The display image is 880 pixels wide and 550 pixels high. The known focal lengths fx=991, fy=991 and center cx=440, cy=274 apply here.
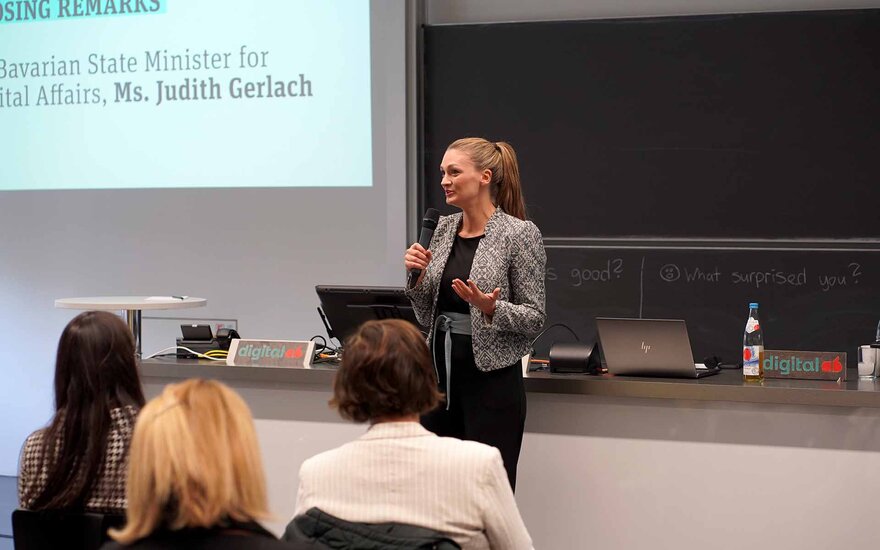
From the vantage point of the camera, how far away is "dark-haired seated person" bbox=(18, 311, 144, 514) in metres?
1.85

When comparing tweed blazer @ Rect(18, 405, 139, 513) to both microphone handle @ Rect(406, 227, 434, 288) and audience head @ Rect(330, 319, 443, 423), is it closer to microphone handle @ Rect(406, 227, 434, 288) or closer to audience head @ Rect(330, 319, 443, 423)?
audience head @ Rect(330, 319, 443, 423)

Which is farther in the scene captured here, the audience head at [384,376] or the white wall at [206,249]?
the white wall at [206,249]

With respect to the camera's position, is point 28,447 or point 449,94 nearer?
point 28,447

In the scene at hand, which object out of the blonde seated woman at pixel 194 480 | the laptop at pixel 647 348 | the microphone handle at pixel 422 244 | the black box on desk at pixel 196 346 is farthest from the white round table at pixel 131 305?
the blonde seated woman at pixel 194 480

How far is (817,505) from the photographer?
9.32 feet

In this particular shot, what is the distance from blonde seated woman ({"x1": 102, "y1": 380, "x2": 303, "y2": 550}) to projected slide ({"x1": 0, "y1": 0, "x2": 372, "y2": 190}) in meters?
3.53

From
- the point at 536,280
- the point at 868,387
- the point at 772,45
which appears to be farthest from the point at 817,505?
the point at 772,45

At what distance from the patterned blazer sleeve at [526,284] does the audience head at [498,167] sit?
13 centimetres

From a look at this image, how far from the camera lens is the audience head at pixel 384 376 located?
1758 mm

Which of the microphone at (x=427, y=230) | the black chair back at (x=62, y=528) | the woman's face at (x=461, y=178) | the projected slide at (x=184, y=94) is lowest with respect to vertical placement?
the black chair back at (x=62, y=528)

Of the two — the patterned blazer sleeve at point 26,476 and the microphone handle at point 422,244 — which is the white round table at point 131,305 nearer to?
the microphone handle at point 422,244

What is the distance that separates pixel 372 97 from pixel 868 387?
274cm

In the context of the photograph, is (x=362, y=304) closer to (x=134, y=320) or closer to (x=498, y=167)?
(x=498, y=167)

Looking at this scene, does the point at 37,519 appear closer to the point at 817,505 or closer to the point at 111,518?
the point at 111,518
